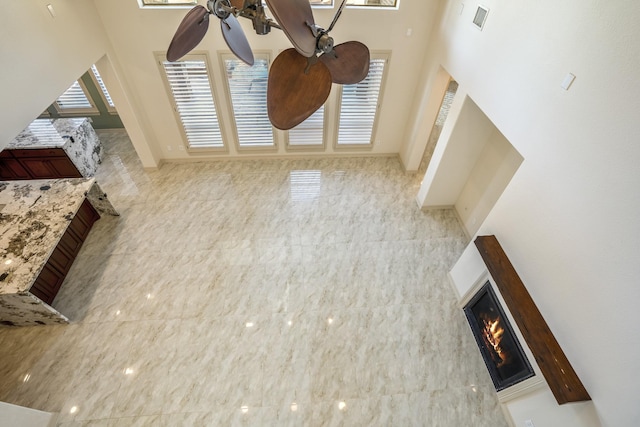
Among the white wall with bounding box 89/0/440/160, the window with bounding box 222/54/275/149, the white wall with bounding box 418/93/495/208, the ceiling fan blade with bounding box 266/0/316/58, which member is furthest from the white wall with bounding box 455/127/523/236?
the ceiling fan blade with bounding box 266/0/316/58

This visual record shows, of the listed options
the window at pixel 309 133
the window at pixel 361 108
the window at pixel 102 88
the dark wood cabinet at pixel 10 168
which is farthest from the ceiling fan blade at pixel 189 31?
the window at pixel 102 88

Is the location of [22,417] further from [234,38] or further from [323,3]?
[323,3]

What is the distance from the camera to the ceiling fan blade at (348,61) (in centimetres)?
139

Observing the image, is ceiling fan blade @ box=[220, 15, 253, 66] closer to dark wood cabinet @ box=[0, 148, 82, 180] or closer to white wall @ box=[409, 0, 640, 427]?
white wall @ box=[409, 0, 640, 427]

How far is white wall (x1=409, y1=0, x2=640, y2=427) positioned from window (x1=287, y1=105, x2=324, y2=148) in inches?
130

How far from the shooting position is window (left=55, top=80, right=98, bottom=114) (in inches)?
263

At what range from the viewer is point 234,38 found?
5.61 feet

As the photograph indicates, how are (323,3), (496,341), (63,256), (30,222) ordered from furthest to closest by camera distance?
(323,3) → (63,256) → (30,222) → (496,341)

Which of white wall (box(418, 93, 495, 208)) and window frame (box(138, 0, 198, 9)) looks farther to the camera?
window frame (box(138, 0, 198, 9))

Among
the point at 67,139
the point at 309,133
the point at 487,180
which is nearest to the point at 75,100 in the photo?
the point at 67,139

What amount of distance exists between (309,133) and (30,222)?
4648 mm

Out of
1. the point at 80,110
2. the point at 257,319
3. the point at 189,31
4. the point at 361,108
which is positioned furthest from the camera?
the point at 80,110

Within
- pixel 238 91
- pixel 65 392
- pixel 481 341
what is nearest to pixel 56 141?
pixel 238 91

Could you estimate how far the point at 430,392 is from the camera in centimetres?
372
